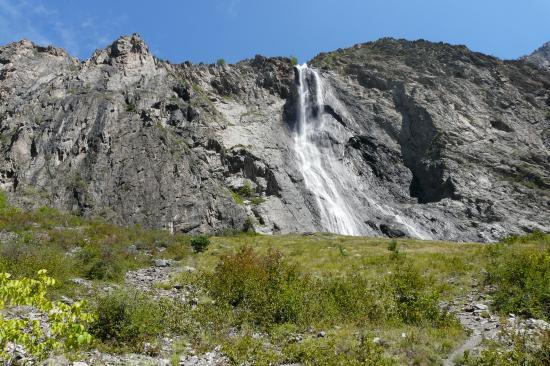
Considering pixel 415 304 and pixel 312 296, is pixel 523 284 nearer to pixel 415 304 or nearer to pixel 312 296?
pixel 415 304

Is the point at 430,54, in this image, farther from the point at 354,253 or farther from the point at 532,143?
the point at 354,253

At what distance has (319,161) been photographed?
207ft

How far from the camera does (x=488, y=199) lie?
57.6 m

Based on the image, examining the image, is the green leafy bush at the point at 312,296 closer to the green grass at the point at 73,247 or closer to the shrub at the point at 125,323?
the shrub at the point at 125,323

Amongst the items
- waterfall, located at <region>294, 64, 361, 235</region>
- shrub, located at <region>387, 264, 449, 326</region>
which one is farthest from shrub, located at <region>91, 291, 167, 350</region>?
waterfall, located at <region>294, 64, 361, 235</region>

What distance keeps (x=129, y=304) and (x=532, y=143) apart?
7204cm

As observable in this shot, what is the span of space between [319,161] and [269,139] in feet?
26.6

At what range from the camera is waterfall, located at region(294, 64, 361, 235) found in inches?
2068

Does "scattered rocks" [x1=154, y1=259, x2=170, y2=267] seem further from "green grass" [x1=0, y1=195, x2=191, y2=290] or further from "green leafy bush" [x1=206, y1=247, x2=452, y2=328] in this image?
"green leafy bush" [x1=206, y1=247, x2=452, y2=328]

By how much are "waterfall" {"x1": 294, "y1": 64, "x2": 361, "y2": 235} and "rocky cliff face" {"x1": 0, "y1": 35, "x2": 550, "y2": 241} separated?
116cm

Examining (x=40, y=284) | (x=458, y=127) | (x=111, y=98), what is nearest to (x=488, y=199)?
(x=458, y=127)

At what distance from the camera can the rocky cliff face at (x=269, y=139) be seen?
150 feet

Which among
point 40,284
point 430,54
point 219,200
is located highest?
point 430,54

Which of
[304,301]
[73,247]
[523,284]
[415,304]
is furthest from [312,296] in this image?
[73,247]
